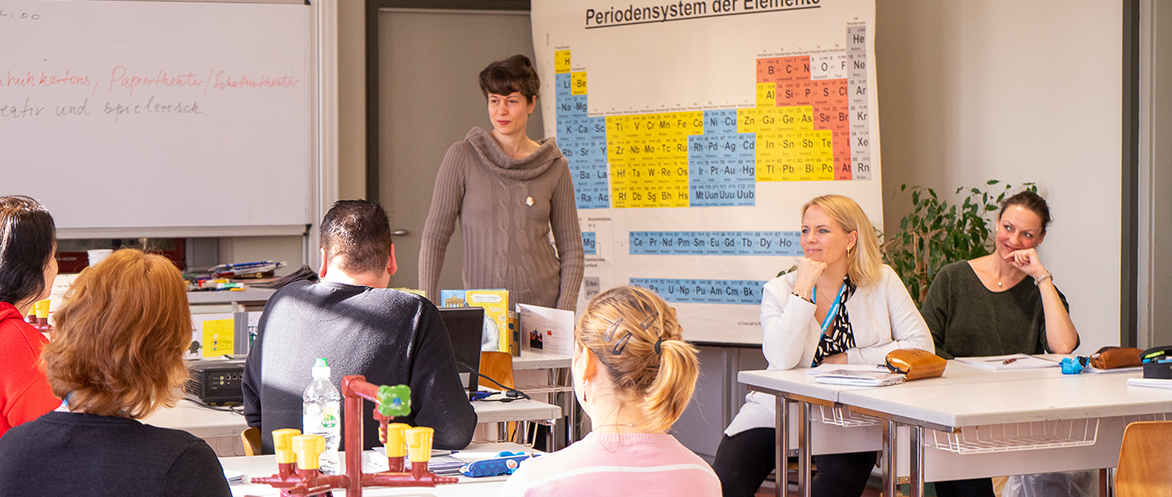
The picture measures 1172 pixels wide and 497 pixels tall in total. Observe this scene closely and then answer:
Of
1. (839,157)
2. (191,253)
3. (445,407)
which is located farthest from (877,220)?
(191,253)

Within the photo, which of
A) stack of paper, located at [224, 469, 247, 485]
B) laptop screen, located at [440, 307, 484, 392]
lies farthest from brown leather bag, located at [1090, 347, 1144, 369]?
stack of paper, located at [224, 469, 247, 485]

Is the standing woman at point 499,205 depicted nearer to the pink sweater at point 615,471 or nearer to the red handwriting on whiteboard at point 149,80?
the red handwriting on whiteboard at point 149,80

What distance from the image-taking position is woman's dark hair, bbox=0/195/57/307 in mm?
1927

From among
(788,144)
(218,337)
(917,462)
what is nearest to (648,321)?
(917,462)

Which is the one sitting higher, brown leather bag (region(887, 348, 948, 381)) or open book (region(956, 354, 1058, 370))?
brown leather bag (region(887, 348, 948, 381))

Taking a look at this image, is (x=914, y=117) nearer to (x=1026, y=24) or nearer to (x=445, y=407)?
(x=1026, y=24)

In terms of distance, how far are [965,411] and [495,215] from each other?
1.83 m

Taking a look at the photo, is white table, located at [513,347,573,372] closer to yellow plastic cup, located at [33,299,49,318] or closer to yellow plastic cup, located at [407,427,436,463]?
yellow plastic cup, located at [33,299,49,318]

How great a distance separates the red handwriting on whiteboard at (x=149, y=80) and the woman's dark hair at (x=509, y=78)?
6.36 feet

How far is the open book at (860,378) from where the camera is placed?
265cm

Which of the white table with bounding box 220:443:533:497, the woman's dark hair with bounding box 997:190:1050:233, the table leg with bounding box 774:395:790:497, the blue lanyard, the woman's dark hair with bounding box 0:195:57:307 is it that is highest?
the woman's dark hair with bounding box 997:190:1050:233

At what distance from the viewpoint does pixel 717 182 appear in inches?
184

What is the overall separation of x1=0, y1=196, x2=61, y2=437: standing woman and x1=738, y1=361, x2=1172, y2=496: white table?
178cm

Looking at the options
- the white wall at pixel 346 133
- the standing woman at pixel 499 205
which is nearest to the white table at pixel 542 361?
the standing woman at pixel 499 205
